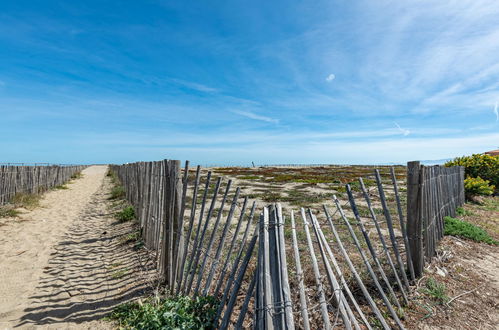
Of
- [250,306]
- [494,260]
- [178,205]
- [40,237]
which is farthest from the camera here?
[40,237]

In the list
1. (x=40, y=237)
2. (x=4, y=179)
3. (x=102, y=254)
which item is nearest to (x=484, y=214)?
(x=102, y=254)

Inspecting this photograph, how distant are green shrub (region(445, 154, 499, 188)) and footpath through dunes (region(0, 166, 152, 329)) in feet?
48.3

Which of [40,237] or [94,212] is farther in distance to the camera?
[94,212]

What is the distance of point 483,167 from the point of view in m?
12.2

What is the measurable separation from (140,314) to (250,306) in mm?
1277

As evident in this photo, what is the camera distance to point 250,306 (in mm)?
3035

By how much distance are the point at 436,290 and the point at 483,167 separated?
41.8 feet

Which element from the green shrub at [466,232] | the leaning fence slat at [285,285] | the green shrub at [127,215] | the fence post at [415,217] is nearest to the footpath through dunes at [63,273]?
the green shrub at [127,215]

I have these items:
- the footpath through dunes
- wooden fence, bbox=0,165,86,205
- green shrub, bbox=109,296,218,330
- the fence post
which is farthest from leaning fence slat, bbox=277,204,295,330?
wooden fence, bbox=0,165,86,205

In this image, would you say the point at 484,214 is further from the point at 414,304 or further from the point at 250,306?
the point at 250,306

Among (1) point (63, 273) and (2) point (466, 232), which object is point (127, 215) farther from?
(2) point (466, 232)

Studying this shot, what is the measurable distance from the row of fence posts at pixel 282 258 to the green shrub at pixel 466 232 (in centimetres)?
91

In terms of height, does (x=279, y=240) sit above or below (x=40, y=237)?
above

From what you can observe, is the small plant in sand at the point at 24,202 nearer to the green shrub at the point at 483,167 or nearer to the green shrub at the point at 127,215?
the green shrub at the point at 127,215
